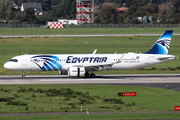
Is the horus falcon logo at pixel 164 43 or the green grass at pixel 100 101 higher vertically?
the horus falcon logo at pixel 164 43

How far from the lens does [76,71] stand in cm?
4744

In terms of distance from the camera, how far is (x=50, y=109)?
2767 cm

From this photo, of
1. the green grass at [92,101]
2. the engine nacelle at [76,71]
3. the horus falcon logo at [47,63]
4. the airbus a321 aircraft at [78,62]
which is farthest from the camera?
the horus falcon logo at [47,63]

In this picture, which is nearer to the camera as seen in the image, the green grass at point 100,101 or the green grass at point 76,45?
the green grass at point 100,101

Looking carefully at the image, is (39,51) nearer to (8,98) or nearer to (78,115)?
(8,98)

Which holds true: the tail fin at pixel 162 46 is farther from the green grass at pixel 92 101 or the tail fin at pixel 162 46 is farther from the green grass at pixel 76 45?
the green grass at pixel 76 45

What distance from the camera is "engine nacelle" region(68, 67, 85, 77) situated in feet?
155

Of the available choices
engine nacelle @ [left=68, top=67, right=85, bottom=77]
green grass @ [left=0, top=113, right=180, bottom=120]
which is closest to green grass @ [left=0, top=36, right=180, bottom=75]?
engine nacelle @ [left=68, top=67, right=85, bottom=77]

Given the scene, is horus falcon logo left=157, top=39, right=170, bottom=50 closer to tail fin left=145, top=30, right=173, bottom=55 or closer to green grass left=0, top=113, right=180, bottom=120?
tail fin left=145, top=30, right=173, bottom=55

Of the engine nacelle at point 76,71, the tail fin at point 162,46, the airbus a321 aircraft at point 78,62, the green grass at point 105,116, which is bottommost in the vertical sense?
the green grass at point 105,116

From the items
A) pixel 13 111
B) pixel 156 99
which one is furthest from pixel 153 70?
pixel 13 111

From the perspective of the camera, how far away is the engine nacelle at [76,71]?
1864 inches

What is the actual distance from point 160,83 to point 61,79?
1441 cm

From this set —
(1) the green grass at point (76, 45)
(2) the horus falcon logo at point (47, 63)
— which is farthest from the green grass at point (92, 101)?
(1) the green grass at point (76, 45)
